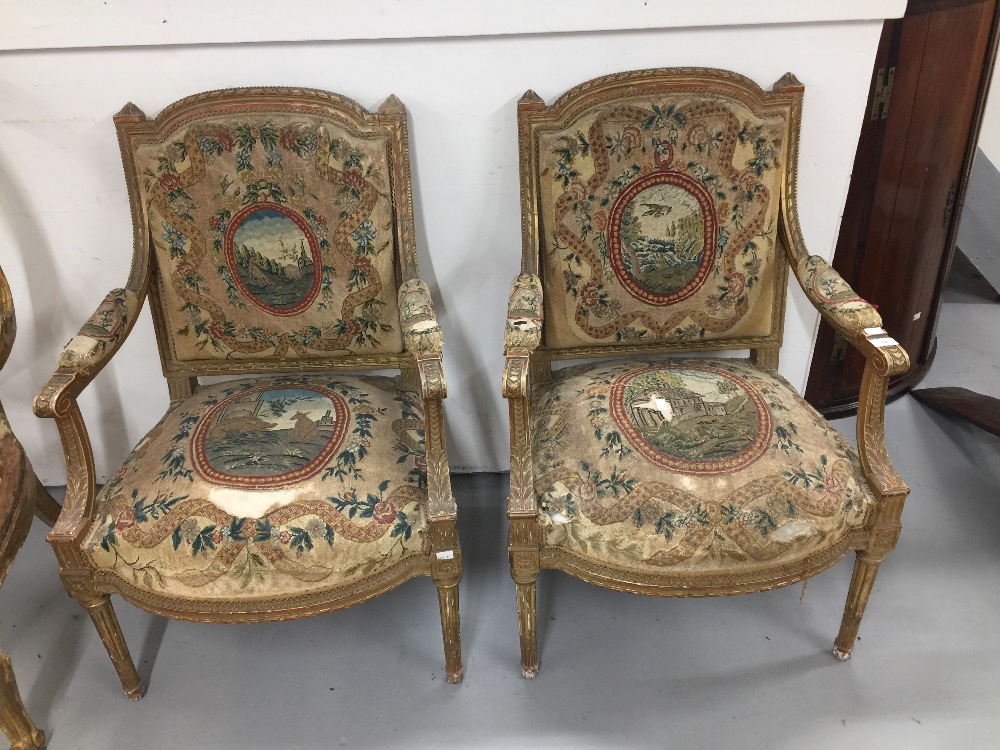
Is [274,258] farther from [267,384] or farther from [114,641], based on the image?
[114,641]

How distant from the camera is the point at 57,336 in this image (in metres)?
1.94

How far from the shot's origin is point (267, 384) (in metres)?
1.67

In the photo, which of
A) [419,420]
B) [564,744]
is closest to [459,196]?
[419,420]

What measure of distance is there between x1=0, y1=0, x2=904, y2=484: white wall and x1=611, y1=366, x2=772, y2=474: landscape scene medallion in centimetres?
50

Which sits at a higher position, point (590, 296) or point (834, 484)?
point (590, 296)

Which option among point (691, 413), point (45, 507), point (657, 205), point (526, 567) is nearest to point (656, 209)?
point (657, 205)

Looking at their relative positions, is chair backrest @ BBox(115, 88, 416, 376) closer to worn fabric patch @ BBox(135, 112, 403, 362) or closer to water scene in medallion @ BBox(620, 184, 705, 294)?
worn fabric patch @ BBox(135, 112, 403, 362)

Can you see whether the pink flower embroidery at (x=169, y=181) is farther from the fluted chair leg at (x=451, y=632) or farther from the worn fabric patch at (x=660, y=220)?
the fluted chair leg at (x=451, y=632)

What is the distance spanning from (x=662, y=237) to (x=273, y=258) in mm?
843

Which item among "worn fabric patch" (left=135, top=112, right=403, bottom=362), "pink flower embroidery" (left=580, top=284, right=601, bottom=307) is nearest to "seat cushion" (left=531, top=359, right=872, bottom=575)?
"pink flower embroidery" (left=580, top=284, right=601, bottom=307)

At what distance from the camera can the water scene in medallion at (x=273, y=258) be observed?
1.60 m

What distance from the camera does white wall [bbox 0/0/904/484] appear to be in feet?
5.21

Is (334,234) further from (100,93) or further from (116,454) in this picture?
(116,454)

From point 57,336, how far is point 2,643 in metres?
0.75
